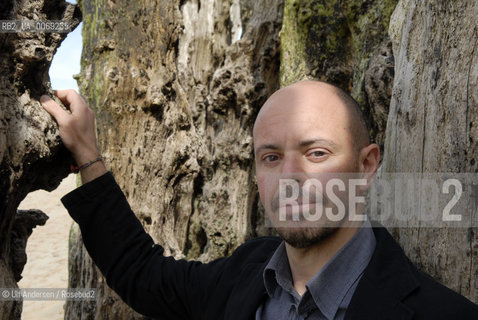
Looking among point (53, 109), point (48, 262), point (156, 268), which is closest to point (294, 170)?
point (156, 268)

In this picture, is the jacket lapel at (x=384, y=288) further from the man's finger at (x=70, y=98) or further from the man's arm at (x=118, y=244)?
the man's finger at (x=70, y=98)

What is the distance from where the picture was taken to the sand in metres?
7.90

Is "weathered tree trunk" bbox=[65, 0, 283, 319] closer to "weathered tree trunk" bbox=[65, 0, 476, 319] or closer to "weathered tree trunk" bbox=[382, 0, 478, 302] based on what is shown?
"weathered tree trunk" bbox=[65, 0, 476, 319]

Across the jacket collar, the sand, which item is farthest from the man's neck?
the sand

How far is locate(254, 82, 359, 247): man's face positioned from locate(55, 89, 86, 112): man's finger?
0.93 m

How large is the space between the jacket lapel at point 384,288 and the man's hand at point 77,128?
4.22ft

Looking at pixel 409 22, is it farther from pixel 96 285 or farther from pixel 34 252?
pixel 34 252

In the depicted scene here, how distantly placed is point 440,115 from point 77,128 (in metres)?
1.60

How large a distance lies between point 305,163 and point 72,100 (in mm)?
1184

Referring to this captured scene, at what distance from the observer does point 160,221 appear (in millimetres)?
3873

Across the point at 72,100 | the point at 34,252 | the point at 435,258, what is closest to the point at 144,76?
the point at 72,100

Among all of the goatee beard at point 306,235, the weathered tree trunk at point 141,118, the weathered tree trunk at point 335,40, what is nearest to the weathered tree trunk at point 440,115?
the goatee beard at point 306,235

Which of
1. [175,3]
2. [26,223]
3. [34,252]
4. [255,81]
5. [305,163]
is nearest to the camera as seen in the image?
[305,163]

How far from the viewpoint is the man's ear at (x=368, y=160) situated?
6.15 ft
